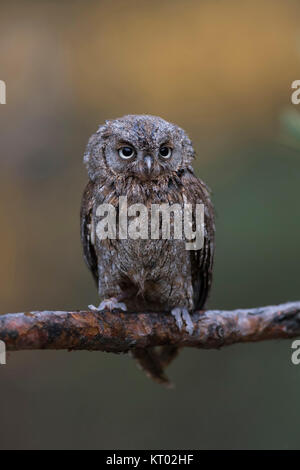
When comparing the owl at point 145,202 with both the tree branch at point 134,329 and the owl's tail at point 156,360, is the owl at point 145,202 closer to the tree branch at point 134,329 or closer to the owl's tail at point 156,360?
the tree branch at point 134,329

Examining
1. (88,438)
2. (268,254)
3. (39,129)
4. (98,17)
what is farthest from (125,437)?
(98,17)

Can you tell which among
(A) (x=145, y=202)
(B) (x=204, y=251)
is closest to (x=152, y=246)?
(A) (x=145, y=202)

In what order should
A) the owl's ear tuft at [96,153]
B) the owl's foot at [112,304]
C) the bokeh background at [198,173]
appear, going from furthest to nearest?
the bokeh background at [198,173]
the owl's ear tuft at [96,153]
the owl's foot at [112,304]

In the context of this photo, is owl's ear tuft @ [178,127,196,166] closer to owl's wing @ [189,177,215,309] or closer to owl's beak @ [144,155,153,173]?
owl's wing @ [189,177,215,309]

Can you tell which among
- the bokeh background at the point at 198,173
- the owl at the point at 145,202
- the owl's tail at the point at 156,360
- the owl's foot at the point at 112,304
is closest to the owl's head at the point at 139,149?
the owl at the point at 145,202

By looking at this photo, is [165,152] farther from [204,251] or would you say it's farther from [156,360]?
[156,360]

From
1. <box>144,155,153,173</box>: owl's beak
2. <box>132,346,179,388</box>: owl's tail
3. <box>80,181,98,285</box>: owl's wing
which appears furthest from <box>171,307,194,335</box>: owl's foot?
<box>144,155,153,173</box>: owl's beak
